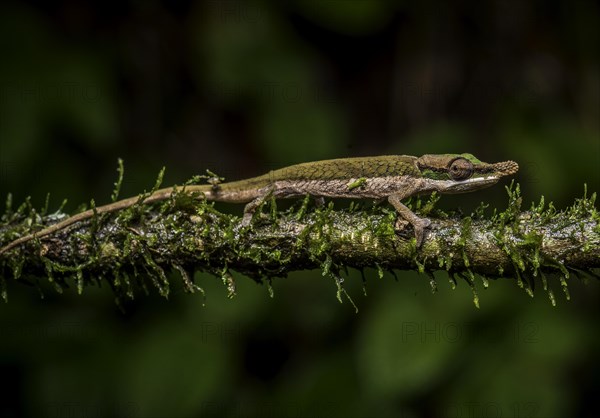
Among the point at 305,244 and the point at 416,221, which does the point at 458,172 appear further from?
the point at 305,244

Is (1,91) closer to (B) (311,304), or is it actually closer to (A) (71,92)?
(A) (71,92)

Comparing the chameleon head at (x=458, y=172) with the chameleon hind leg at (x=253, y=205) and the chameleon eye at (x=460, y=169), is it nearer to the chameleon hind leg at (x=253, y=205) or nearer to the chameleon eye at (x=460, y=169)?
the chameleon eye at (x=460, y=169)

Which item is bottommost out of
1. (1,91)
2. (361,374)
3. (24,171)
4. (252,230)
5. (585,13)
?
(361,374)

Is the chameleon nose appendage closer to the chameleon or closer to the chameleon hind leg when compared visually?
the chameleon

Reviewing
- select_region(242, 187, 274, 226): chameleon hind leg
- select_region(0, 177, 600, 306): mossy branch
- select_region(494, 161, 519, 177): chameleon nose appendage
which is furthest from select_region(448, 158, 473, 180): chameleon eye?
select_region(242, 187, 274, 226): chameleon hind leg

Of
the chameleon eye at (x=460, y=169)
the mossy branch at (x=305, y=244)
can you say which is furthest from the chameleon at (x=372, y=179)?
the mossy branch at (x=305, y=244)

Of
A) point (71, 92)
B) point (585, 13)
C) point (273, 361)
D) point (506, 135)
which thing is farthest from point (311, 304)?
point (585, 13)
